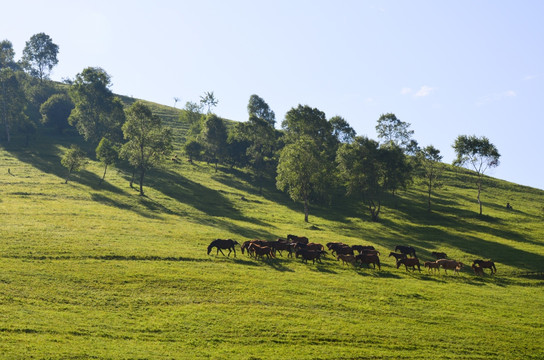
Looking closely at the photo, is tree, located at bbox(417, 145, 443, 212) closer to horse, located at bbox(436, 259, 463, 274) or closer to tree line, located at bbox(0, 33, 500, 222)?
tree line, located at bbox(0, 33, 500, 222)

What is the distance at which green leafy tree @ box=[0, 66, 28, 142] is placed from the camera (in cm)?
10500

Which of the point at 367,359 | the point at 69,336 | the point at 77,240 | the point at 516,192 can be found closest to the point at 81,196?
the point at 77,240

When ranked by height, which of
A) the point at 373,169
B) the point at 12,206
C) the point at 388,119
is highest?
the point at 388,119

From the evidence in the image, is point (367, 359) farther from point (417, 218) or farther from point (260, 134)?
point (260, 134)

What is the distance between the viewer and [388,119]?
9838cm

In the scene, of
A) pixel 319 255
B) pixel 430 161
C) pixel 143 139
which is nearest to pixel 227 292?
pixel 319 255

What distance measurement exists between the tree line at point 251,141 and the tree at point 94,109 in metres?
0.25

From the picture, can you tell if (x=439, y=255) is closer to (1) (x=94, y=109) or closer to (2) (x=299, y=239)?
(2) (x=299, y=239)

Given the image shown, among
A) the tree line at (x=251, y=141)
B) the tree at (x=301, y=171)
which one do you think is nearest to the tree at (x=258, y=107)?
the tree line at (x=251, y=141)

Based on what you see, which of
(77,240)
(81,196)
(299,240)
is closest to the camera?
(77,240)

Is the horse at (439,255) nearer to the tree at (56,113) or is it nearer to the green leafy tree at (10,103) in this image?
the green leafy tree at (10,103)

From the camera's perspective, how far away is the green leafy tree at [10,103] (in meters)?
105

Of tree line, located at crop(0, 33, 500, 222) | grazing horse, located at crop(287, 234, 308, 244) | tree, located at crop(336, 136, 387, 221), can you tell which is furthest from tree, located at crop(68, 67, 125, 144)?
grazing horse, located at crop(287, 234, 308, 244)

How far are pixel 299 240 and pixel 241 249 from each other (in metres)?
9.18
